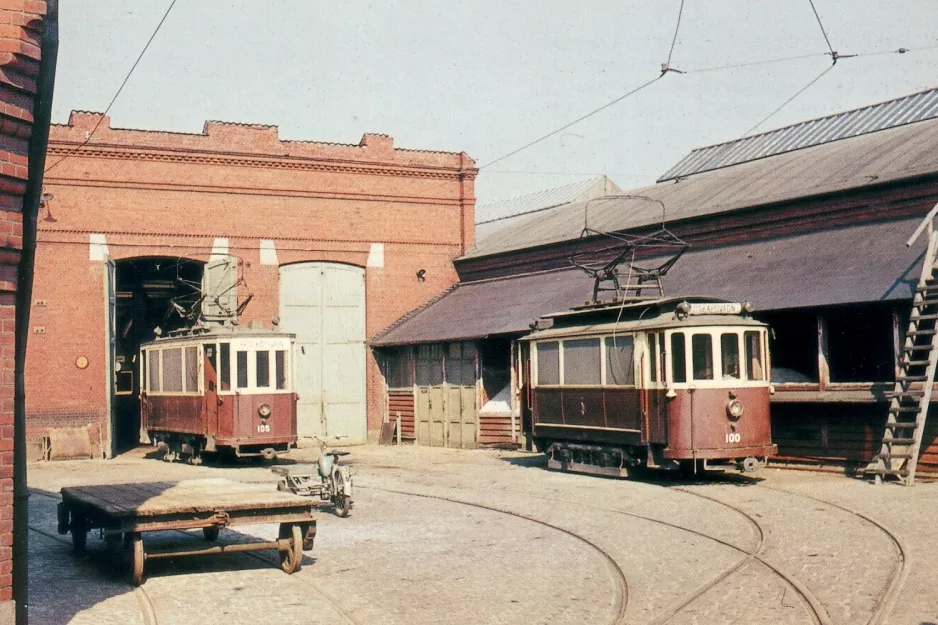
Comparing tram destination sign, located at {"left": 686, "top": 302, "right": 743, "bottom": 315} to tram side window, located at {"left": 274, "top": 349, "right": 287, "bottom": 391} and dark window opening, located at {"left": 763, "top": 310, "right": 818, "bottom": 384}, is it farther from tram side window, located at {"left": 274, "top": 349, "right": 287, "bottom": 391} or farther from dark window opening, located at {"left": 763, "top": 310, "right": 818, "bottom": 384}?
tram side window, located at {"left": 274, "top": 349, "right": 287, "bottom": 391}

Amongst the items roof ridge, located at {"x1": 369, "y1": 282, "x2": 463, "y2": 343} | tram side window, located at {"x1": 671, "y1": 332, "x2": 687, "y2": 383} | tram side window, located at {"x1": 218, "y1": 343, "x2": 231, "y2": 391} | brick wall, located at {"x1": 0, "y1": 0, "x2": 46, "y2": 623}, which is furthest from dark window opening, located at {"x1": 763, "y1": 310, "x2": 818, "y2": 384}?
brick wall, located at {"x1": 0, "y1": 0, "x2": 46, "y2": 623}

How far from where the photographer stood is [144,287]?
111ft

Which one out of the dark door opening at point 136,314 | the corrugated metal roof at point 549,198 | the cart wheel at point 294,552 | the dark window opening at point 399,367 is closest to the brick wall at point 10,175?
the cart wheel at point 294,552

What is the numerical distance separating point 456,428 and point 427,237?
7.01m

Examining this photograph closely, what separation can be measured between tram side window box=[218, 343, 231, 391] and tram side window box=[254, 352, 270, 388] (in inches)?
22.0

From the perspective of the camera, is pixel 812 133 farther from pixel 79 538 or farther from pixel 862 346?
pixel 79 538

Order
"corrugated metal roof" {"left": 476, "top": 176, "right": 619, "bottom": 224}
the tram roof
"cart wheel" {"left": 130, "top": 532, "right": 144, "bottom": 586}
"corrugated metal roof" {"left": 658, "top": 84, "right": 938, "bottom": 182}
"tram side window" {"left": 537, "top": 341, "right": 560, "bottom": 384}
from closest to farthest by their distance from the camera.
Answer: "cart wheel" {"left": 130, "top": 532, "right": 144, "bottom": 586} < "tram side window" {"left": 537, "top": 341, "right": 560, "bottom": 384} < the tram roof < "corrugated metal roof" {"left": 658, "top": 84, "right": 938, "bottom": 182} < "corrugated metal roof" {"left": 476, "top": 176, "right": 619, "bottom": 224}

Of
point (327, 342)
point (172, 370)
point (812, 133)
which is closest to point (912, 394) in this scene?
point (812, 133)

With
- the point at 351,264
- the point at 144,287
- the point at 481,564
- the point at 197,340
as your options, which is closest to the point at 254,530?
the point at 481,564

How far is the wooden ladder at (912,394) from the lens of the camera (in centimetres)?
1664

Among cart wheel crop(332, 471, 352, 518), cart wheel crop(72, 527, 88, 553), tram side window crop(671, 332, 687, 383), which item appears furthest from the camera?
tram side window crop(671, 332, 687, 383)

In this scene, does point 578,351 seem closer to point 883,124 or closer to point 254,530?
point 254,530

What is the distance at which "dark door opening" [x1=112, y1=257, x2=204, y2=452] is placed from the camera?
32.5m

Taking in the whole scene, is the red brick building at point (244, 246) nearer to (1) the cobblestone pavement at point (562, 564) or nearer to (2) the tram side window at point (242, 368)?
(2) the tram side window at point (242, 368)
